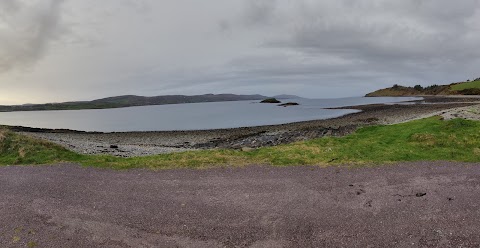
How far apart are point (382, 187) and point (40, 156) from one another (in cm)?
2579

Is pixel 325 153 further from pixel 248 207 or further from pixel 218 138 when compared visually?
pixel 218 138

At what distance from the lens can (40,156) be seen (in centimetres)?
2698

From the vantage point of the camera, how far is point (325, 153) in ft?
83.5

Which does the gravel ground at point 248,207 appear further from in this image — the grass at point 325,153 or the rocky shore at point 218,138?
the rocky shore at point 218,138

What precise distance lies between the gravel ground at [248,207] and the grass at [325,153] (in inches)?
82.3

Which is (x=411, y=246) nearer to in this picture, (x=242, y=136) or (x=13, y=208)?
(x=13, y=208)

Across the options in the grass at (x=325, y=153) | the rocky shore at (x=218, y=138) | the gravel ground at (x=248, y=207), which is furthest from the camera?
the rocky shore at (x=218, y=138)

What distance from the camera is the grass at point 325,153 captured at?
23438mm

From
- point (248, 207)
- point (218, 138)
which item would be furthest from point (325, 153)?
point (218, 138)

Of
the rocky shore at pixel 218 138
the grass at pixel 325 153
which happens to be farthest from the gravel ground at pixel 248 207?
the rocky shore at pixel 218 138

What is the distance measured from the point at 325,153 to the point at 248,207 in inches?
479

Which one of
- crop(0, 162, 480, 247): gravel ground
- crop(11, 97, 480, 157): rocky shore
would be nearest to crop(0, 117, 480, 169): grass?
crop(0, 162, 480, 247): gravel ground

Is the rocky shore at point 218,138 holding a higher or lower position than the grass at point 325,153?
lower

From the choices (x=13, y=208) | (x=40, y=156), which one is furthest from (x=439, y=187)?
(x=40, y=156)
